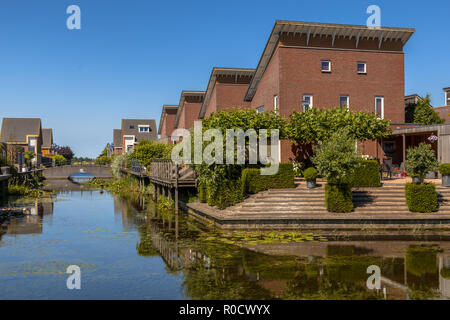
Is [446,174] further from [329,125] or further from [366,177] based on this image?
[329,125]

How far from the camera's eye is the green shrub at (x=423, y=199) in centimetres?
1853

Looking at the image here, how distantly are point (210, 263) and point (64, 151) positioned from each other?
10825 centimetres

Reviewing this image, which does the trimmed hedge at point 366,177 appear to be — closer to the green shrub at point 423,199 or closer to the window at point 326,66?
the green shrub at point 423,199

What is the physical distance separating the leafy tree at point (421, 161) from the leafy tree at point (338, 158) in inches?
114

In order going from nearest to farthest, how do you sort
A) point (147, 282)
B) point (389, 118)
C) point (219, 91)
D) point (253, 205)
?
point (147, 282)
point (253, 205)
point (389, 118)
point (219, 91)

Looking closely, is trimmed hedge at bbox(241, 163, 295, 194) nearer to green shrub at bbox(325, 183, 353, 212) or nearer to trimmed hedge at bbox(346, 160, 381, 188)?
green shrub at bbox(325, 183, 353, 212)

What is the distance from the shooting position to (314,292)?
9.48 metres

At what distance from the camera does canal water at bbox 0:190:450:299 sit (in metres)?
9.65

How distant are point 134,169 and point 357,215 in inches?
1154

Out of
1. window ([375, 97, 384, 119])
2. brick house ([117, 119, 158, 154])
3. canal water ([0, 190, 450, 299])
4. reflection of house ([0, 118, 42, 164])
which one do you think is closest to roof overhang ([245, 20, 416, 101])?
window ([375, 97, 384, 119])

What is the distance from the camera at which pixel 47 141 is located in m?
101

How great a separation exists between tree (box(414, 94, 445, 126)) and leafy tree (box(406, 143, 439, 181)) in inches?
565

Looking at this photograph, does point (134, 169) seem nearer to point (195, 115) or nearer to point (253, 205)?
point (195, 115)

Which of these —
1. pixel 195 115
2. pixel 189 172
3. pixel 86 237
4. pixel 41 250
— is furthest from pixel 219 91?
pixel 41 250
